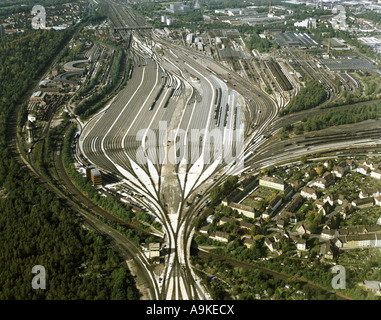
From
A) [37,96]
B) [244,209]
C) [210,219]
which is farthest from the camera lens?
[37,96]

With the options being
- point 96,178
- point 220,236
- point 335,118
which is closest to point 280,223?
point 220,236

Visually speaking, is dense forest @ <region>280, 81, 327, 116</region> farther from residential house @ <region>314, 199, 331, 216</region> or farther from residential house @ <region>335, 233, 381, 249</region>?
residential house @ <region>335, 233, 381, 249</region>

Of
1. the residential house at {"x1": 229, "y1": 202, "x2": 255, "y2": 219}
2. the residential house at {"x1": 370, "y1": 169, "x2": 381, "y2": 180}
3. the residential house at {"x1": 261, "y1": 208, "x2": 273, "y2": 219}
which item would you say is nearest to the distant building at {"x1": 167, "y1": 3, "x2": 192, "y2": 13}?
the residential house at {"x1": 370, "y1": 169, "x2": 381, "y2": 180}

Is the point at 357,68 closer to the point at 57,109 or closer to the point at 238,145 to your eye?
the point at 238,145

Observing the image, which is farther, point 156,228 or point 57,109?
point 57,109

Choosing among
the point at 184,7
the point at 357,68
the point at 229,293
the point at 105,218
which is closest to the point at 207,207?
the point at 105,218

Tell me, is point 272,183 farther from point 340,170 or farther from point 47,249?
point 47,249

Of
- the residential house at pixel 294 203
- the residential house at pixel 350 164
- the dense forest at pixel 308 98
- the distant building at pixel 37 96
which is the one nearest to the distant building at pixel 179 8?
the dense forest at pixel 308 98

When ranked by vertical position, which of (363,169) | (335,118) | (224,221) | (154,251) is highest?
(335,118)
